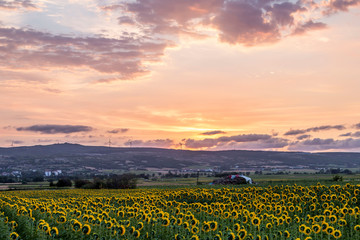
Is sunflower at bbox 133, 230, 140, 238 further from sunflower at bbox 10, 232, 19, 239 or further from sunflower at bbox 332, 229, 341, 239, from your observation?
sunflower at bbox 332, 229, 341, 239

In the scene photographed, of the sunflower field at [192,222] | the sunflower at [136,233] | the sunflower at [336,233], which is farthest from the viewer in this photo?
the sunflower field at [192,222]

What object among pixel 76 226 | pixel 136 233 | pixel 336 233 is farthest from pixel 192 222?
pixel 336 233

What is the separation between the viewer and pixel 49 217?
72.3ft

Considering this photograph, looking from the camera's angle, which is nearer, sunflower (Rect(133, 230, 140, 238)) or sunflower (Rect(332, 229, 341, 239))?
sunflower (Rect(332, 229, 341, 239))

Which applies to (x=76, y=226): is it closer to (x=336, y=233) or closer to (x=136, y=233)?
(x=136, y=233)

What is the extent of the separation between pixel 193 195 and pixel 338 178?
3205 centimetres

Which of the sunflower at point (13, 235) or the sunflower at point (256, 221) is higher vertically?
the sunflower at point (256, 221)

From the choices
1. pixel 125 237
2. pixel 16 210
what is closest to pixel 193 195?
pixel 16 210

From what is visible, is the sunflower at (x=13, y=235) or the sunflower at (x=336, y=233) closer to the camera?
the sunflower at (x=13, y=235)

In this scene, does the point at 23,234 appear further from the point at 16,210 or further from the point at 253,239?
the point at 253,239

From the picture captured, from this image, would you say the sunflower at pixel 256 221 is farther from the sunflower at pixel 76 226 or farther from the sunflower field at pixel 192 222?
the sunflower at pixel 76 226

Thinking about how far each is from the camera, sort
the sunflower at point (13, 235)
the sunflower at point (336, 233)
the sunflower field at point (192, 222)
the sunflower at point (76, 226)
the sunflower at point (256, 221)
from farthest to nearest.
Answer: the sunflower at point (76, 226) → the sunflower at point (256, 221) → the sunflower field at point (192, 222) → the sunflower at point (336, 233) → the sunflower at point (13, 235)

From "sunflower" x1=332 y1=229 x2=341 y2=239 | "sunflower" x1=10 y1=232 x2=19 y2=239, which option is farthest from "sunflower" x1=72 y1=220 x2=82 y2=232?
"sunflower" x1=332 y1=229 x2=341 y2=239

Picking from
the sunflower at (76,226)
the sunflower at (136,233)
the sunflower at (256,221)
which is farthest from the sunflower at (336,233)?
the sunflower at (76,226)
